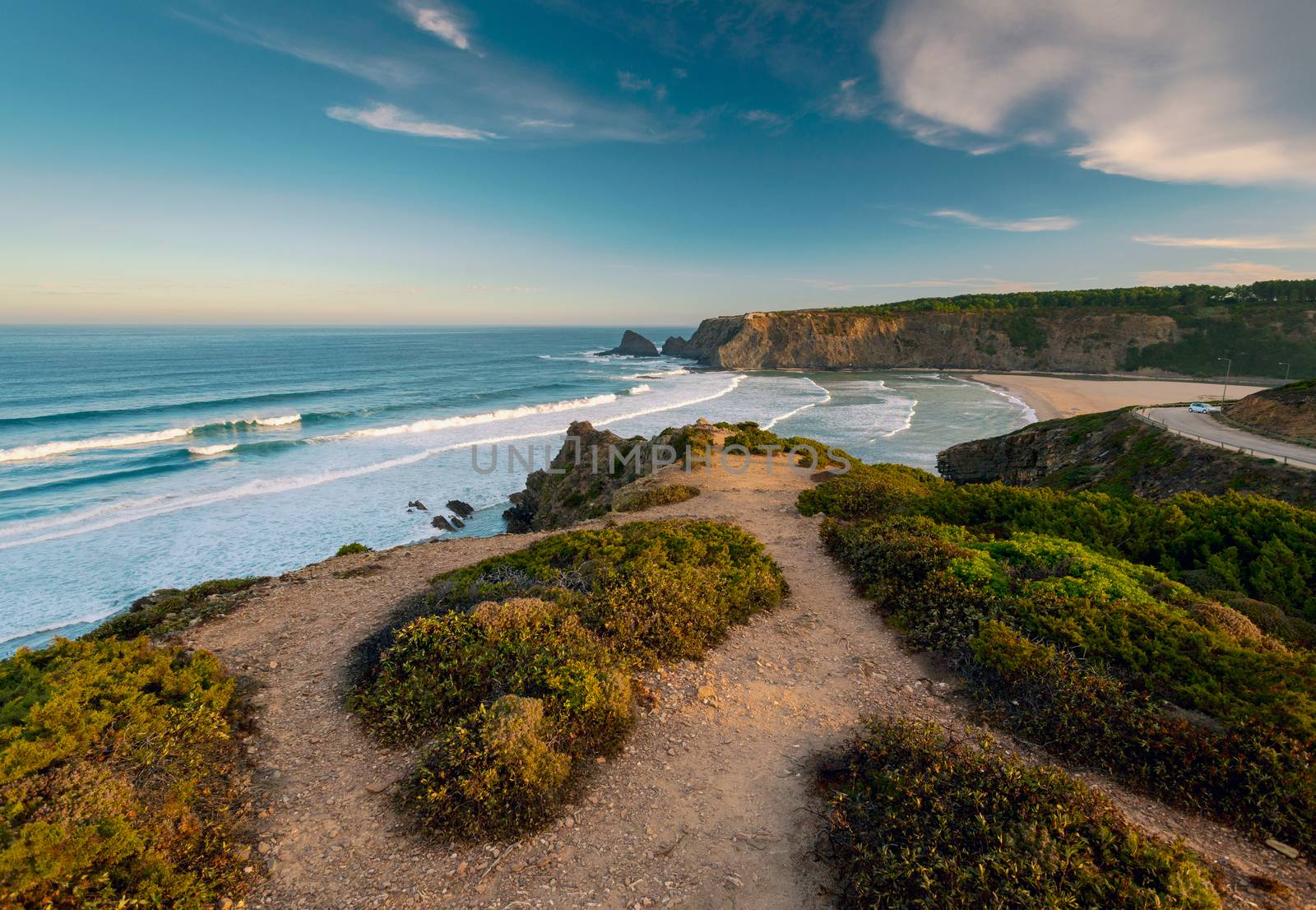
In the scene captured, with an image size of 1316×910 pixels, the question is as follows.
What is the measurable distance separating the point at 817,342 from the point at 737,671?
94867mm

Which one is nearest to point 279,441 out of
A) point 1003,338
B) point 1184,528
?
point 1184,528

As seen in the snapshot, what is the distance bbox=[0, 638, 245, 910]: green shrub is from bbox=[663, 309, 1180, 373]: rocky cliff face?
9246 cm

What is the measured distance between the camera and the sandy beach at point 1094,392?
161 ft

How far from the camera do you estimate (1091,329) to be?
83.8m

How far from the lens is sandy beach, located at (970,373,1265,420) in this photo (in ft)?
161

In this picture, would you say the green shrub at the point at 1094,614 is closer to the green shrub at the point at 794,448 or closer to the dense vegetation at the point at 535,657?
the dense vegetation at the point at 535,657

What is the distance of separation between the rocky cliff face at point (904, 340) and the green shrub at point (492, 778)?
92.3 m

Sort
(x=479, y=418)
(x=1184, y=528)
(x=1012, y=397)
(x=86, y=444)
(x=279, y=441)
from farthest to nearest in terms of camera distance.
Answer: (x=1012, y=397), (x=479, y=418), (x=279, y=441), (x=86, y=444), (x=1184, y=528)

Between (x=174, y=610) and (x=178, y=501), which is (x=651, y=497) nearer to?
(x=174, y=610)

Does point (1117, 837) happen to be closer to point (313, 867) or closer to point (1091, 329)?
point (313, 867)

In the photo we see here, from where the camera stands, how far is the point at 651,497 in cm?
1680

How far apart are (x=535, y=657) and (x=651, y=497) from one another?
10.4 meters

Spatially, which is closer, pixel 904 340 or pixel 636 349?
pixel 904 340

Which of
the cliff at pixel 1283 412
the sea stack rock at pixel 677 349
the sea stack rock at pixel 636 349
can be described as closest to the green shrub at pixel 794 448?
the cliff at pixel 1283 412
